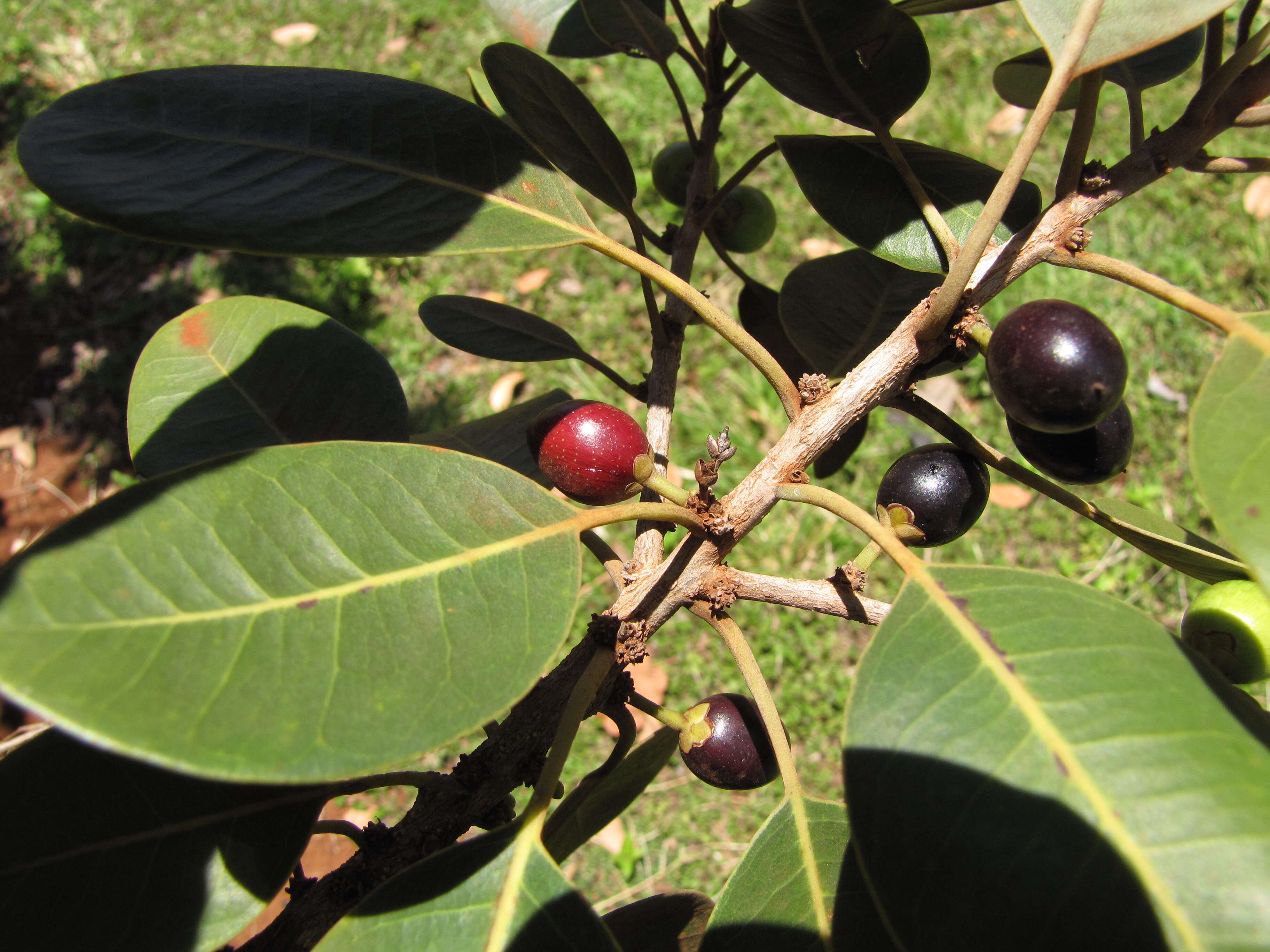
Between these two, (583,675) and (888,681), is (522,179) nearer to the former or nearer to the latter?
(583,675)

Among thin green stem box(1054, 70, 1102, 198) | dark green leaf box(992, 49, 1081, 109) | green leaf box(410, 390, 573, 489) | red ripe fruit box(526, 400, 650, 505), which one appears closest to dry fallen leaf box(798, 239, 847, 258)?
dark green leaf box(992, 49, 1081, 109)

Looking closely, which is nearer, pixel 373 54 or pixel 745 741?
pixel 745 741

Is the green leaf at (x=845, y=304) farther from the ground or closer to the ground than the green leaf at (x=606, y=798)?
farther from the ground

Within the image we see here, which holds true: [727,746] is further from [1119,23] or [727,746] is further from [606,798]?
[1119,23]

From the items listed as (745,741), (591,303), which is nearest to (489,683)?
(745,741)

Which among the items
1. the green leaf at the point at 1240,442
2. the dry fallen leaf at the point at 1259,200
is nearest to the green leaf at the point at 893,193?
the green leaf at the point at 1240,442

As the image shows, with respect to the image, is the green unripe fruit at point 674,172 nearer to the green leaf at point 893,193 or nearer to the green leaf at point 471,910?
the green leaf at point 893,193
